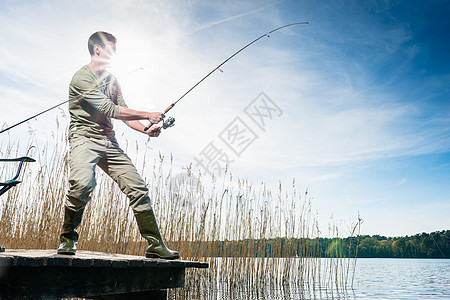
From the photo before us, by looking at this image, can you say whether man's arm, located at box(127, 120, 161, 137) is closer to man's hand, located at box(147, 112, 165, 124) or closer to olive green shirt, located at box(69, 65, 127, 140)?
man's hand, located at box(147, 112, 165, 124)

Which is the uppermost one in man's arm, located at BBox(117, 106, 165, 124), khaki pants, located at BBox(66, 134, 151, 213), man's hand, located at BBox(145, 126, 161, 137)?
man's arm, located at BBox(117, 106, 165, 124)

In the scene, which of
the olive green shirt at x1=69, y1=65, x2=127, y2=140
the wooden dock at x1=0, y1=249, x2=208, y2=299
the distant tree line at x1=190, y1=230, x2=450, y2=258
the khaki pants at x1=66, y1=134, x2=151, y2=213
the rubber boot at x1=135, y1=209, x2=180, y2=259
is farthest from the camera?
the distant tree line at x1=190, y1=230, x2=450, y2=258

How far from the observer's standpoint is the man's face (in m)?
2.49

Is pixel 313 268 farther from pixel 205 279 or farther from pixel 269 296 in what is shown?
pixel 205 279

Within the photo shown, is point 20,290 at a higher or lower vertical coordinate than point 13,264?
lower

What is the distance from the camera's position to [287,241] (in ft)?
19.0

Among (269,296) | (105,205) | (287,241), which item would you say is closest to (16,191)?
(105,205)

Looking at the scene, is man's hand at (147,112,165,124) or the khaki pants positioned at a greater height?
man's hand at (147,112,165,124)

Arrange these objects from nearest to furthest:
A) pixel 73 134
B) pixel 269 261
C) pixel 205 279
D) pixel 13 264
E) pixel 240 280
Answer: pixel 13 264 < pixel 73 134 < pixel 205 279 < pixel 240 280 < pixel 269 261

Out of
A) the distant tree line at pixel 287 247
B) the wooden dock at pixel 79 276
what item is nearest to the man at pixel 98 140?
the wooden dock at pixel 79 276

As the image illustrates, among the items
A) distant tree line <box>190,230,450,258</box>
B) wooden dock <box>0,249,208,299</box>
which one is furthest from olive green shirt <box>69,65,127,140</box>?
distant tree line <box>190,230,450,258</box>

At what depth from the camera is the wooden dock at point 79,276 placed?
65.3 inches

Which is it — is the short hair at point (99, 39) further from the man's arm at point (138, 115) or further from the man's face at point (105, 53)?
the man's arm at point (138, 115)

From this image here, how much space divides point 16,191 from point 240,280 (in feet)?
10.7
